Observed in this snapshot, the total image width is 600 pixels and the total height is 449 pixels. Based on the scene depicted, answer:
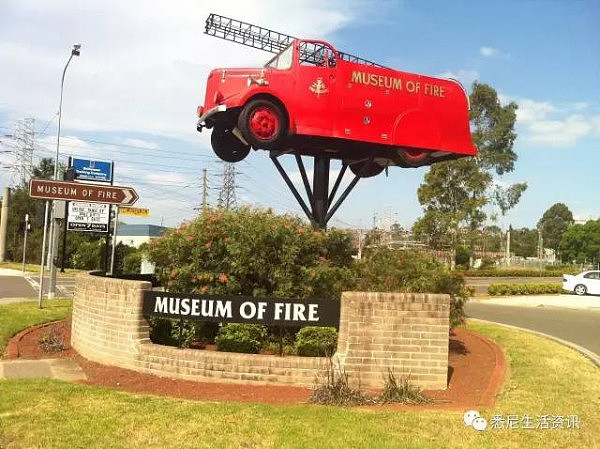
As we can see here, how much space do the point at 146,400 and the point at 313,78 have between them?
365 inches

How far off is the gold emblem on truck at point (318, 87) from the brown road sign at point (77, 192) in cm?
526

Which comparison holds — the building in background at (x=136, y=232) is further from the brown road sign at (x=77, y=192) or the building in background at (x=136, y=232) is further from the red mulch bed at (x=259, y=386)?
the red mulch bed at (x=259, y=386)

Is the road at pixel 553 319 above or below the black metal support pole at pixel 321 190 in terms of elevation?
below

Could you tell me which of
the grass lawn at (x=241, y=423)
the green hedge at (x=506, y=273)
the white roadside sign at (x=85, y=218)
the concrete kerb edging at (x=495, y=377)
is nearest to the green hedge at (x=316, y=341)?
the grass lawn at (x=241, y=423)

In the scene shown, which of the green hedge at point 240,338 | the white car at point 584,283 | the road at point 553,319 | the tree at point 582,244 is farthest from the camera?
the tree at point 582,244

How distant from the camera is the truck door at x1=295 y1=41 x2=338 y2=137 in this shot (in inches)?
543

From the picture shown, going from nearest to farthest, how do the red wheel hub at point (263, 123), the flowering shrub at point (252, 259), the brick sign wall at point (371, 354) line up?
the brick sign wall at point (371, 354)
the flowering shrub at point (252, 259)
the red wheel hub at point (263, 123)

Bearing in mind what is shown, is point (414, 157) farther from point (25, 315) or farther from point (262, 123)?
point (25, 315)

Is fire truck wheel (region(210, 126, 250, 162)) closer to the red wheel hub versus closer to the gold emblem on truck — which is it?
the red wheel hub

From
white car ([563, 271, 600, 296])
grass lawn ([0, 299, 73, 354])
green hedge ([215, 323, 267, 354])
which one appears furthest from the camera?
white car ([563, 271, 600, 296])

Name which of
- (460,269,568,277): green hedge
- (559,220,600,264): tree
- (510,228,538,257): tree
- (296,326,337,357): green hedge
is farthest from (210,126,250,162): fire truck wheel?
(510,228,538,257): tree

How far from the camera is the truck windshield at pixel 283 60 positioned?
13945 mm

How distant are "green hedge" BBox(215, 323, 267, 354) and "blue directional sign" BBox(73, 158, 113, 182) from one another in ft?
57.6

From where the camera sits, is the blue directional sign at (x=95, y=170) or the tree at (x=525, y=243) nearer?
the blue directional sign at (x=95, y=170)
